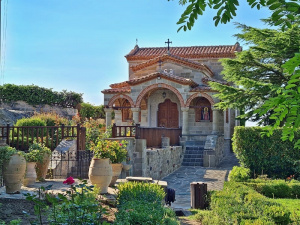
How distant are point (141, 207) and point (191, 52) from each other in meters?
24.3

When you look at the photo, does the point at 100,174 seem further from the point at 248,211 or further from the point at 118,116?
the point at 118,116

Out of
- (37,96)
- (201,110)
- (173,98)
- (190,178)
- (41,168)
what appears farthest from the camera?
(37,96)

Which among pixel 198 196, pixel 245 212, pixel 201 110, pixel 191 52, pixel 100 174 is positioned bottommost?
pixel 198 196

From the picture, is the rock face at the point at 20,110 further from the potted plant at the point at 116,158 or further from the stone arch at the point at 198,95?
the potted plant at the point at 116,158

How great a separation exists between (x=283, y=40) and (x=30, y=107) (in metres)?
20.4

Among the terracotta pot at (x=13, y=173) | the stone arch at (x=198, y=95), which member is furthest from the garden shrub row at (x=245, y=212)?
the stone arch at (x=198, y=95)

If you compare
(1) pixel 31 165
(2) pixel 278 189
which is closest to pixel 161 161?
(2) pixel 278 189

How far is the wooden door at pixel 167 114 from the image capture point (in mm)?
26922

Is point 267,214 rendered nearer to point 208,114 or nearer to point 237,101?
point 237,101

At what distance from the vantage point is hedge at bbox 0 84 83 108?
29.0 m

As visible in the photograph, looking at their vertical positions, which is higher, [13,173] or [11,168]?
[11,168]

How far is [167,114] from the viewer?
27.0 metres

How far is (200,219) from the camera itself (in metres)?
9.16

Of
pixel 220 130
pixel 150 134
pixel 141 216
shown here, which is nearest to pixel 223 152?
pixel 220 130
